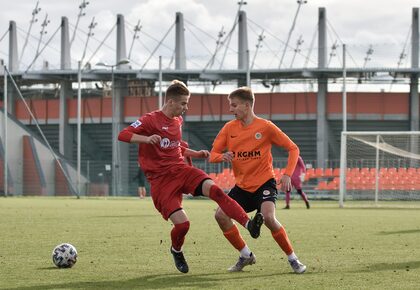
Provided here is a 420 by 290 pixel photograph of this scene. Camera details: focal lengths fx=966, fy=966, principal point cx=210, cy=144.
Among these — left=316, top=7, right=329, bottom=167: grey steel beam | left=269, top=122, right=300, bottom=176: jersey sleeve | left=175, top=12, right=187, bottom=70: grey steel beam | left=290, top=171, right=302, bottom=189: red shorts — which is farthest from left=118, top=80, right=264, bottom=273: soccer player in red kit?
left=175, top=12, right=187, bottom=70: grey steel beam

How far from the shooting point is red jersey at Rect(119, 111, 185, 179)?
934 centimetres

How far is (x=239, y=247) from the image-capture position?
9.57 m

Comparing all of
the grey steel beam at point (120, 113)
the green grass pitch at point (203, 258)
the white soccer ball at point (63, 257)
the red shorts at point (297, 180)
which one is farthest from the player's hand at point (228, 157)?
the grey steel beam at point (120, 113)

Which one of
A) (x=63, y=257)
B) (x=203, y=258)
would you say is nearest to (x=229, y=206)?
(x=63, y=257)

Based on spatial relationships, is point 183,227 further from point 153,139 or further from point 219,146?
point 219,146

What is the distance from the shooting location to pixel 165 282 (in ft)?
28.0

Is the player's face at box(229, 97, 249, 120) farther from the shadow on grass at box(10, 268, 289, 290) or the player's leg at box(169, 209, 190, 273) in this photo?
the shadow on grass at box(10, 268, 289, 290)

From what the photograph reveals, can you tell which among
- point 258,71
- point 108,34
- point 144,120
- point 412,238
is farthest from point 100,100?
point 144,120

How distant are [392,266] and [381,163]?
25.2 metres

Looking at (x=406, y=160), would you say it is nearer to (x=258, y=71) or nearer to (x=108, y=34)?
(x=258, y=71)

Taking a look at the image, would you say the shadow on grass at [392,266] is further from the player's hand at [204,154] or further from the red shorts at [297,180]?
the red shorts at [297,180]

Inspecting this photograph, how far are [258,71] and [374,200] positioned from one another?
2236 centimetres

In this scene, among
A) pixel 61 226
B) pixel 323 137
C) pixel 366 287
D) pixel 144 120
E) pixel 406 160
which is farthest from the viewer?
pixel 323 137

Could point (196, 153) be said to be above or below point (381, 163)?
above
